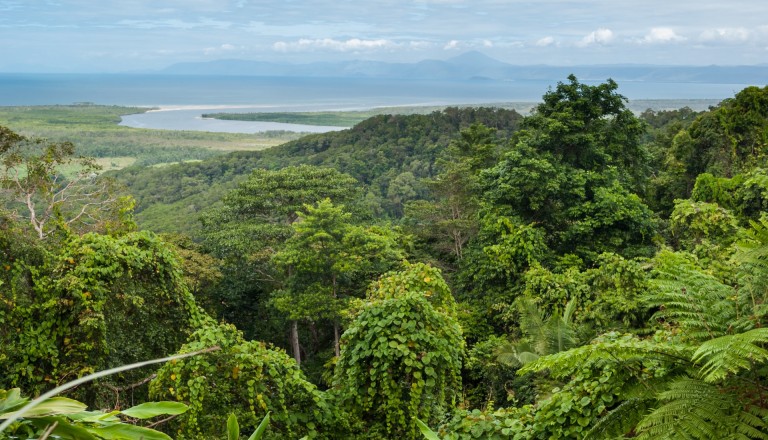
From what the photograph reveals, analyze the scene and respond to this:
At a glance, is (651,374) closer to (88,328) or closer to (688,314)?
(688,314)

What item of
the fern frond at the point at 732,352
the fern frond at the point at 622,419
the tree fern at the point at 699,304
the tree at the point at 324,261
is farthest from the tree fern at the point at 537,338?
the fern frond at the point at 732,352

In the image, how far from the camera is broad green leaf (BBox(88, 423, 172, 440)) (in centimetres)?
141

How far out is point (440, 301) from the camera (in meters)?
8.13

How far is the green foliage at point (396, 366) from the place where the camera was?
5.16 metres

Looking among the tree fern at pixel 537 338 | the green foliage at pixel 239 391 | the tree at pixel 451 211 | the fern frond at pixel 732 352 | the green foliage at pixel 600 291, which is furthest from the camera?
the tree at pixel 451 211

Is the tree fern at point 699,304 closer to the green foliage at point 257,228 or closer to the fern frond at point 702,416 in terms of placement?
the fern frond at point 702,416

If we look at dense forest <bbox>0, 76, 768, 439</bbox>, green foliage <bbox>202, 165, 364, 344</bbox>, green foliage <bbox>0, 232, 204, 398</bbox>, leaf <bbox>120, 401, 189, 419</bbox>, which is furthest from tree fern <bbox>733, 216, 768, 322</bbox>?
green foliage <bbox>202, 165, 364, 344</bbox>

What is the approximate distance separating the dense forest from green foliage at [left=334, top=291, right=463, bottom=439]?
2cm

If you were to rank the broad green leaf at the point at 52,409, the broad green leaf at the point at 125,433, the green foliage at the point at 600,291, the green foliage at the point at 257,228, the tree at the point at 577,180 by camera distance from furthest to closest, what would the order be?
the green foliage at the point at 257,228 < the tree at the point at 577,180 < the green foliage at the point at 600,291 < the broad green leaf at the point at 125,433 < the broad green leaf at the point at 52,409

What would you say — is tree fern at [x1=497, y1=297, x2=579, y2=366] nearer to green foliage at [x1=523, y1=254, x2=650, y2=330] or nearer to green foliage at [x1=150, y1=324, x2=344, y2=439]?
green foliage at [x1=523, y1=254, x2=650, y2=330]

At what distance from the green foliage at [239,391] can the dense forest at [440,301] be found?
0.02 metres

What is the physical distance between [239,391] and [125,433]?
3662 millimetres

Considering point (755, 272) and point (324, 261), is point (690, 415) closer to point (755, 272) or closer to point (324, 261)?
point (755, 272)

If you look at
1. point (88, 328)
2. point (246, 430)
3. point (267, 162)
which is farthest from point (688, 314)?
point (267, 162)
